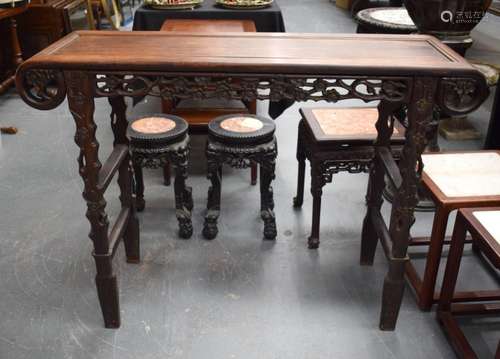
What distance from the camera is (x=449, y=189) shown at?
5.51 feet

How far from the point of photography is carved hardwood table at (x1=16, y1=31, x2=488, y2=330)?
1.34 m

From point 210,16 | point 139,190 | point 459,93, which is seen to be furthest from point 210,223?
point 210,16

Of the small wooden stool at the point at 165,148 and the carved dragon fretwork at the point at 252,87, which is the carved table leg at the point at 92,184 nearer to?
the carved dragon fretwork at the point at 252,87

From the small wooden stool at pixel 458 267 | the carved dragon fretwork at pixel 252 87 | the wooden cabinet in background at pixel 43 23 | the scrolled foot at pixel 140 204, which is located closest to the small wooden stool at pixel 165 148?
the scrolled foot at pixel 140 204

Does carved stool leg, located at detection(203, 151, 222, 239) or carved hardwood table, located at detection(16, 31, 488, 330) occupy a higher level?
carved hardwood table, located at detection(16, 31, 488, 330)

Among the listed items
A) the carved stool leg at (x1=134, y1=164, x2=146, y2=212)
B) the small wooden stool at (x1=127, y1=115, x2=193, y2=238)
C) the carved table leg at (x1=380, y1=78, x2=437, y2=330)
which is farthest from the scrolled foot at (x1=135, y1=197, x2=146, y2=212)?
the carved table leg at (x1=380, y1=78, x2=437, y2=330)

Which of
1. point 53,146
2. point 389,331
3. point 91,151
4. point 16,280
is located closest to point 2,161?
point 53,146

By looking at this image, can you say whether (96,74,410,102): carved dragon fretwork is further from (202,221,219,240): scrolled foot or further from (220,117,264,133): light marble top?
(202,221,219,240): scrolled foot

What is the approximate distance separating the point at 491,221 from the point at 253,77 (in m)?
0.83

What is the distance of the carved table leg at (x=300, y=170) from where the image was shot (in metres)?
2.26

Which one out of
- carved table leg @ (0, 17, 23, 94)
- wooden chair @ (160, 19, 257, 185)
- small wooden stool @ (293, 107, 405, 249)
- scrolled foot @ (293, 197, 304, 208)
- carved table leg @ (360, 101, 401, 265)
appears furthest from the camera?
carved table leg @ (0, 17, 23, 94)

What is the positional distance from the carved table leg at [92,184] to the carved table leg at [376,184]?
983mm

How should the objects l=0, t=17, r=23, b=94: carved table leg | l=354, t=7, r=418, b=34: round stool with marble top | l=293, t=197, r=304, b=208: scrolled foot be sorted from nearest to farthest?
l=293, t=197, r=304, b=208: scrolled foot → l=354, t=7, r=418, b=34: round stool with marble top → l=0, t=17, r=23, b=94: carved table leg

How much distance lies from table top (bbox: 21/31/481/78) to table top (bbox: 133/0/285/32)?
1.65 meters
